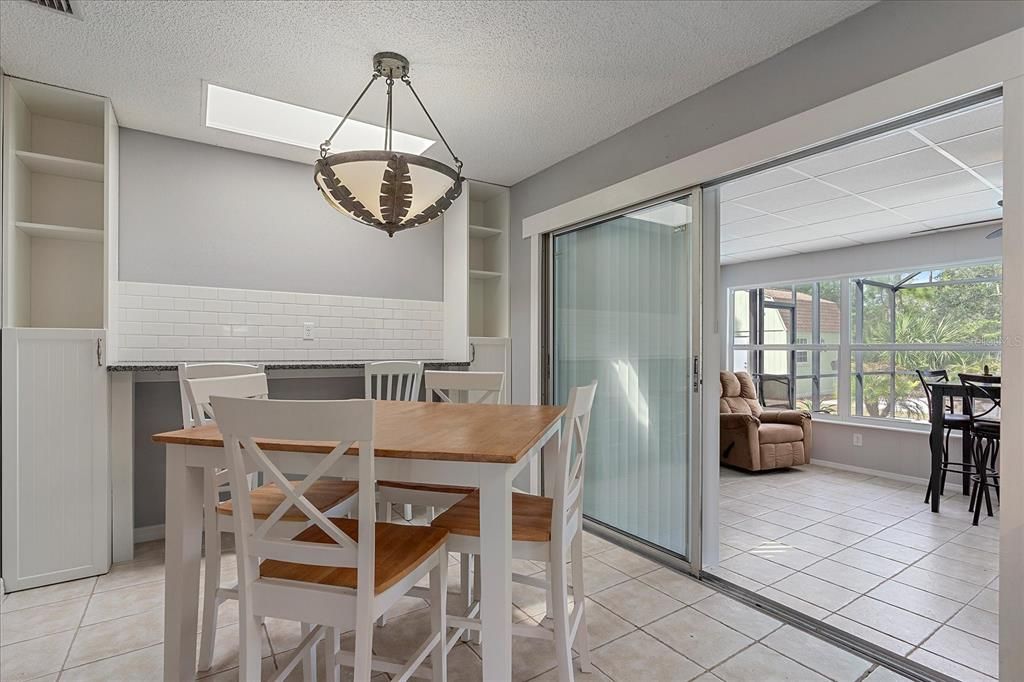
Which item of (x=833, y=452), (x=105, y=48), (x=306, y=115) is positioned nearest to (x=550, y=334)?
(x=306, y=115)

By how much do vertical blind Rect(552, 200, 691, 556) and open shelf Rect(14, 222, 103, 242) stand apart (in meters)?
2.78

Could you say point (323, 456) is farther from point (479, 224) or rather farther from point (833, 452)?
point (833, 452)

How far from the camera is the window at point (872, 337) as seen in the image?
4.78 meters

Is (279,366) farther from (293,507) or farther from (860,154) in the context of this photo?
(860,154)

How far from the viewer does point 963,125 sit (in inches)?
107

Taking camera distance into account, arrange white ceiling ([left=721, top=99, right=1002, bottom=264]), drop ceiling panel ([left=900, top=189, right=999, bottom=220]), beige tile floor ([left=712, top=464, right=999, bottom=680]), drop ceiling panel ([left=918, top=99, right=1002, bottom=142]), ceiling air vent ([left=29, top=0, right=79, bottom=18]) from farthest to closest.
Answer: drop ceiling panel ([left=900, top=189, right=999, bottom=220]) < white ceiling ([left=721, top=99, right=1002, bottom=264]) < drop ceiling panel ([left=918, top=99, right=1002, bottom=142]) < beige tile floor ([left=712, top=464, right=999, bottom=680]) < ceiling air vent ([left=29, top=0, right=79, bottom=18])

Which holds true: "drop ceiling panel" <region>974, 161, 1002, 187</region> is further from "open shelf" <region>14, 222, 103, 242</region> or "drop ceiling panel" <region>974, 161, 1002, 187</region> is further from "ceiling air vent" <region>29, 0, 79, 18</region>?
"open shelf" <region>14, 222, 103, 242</region>

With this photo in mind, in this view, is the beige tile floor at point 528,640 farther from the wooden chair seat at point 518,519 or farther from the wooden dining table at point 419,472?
the wooden chair seat at point 518,519

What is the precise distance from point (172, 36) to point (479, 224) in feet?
8.77

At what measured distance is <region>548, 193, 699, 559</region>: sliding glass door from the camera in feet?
9.20

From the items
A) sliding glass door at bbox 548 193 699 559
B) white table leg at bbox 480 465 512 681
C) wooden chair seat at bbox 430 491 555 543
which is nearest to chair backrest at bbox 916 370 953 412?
sliding glass door at bbox 548 193 699 559

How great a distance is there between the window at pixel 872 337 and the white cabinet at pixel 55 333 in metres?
6.29

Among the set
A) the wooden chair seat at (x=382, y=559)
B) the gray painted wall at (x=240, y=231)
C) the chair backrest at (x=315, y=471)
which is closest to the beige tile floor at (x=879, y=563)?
the wooden chair seat at (x=382, y=559)

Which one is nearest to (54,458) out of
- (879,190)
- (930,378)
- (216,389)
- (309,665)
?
(216,389)
